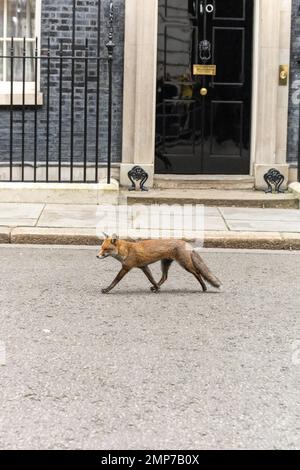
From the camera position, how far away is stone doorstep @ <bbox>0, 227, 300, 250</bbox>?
843 cm

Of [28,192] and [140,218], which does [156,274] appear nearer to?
[140,218]

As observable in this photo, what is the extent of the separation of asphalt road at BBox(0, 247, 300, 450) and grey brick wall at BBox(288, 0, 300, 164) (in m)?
4.28

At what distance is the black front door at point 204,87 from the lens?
1112 cm

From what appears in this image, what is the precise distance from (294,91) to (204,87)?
3.98 ft

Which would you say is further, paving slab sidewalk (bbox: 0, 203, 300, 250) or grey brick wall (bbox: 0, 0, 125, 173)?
grey brick wall (bbox: 0, 0, 125, 173)

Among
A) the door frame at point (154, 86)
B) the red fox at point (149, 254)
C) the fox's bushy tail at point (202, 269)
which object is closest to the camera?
the red fox at point (149, 254)

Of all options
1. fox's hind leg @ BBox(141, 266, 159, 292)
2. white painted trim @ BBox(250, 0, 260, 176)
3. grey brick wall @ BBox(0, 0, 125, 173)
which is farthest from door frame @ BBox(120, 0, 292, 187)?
fox's hind leg @ BBox(141, 266, 159, 292)

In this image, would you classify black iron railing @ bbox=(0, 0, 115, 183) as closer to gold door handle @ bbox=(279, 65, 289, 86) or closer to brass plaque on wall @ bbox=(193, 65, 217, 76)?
brass plaque on wall @ bbox=(193, 65, 217, 76)

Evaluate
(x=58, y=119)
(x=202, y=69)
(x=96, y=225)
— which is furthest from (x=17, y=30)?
(x=96, y=225)

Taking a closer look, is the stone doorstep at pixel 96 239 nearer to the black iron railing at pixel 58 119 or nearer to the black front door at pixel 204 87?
the black iron railing at pixel 58 119

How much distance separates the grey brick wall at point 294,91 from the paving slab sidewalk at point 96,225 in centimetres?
134

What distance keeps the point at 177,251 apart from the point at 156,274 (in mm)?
1096

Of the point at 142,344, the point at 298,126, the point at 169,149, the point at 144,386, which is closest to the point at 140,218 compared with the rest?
the point at 169,149

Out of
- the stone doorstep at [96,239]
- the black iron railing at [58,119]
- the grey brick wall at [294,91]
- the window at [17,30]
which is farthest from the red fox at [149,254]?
the window at [17,30]
